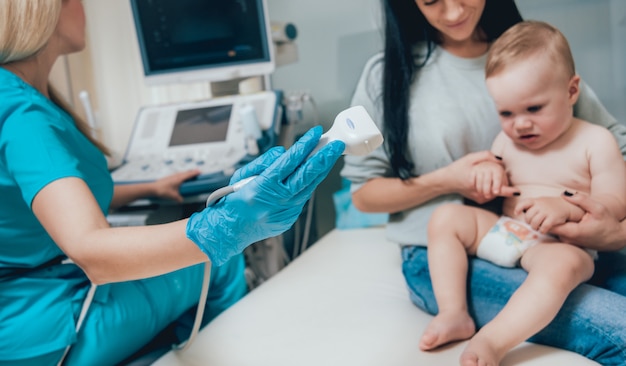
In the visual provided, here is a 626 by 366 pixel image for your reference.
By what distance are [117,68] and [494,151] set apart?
209cm

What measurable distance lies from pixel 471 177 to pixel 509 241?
0.16 metres

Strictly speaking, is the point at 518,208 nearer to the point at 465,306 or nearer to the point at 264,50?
the point at 465,306

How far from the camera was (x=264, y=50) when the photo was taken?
1919mm

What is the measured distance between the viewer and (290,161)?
73 cm

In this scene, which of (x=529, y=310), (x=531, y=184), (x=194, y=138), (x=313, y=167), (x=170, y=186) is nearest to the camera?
(x=313, y=167)

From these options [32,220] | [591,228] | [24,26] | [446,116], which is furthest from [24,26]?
[591,228]

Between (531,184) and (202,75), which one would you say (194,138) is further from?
(531,184)

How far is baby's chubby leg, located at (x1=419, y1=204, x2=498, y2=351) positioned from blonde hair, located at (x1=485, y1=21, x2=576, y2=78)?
0.32 metres

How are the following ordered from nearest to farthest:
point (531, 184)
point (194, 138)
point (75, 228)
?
point (75, 228) → point (531, 184) → point (194, 138)

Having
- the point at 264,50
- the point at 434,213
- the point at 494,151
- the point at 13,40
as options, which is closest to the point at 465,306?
the point at 434,213

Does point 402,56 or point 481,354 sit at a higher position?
point 402,56

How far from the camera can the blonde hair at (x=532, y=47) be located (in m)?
1.10

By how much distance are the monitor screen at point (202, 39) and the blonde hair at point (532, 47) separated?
38.0 inches

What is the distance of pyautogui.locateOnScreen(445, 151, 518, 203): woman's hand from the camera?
1161 mm
